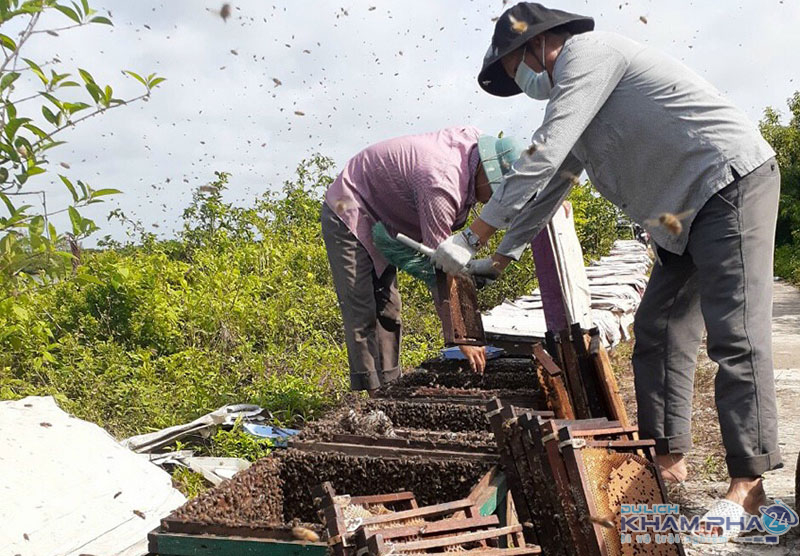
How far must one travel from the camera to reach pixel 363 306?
3990 mm

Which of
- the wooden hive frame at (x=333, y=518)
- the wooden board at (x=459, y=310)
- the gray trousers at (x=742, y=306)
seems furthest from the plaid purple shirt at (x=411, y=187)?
the wooden hive frame at (x=333, y=518)

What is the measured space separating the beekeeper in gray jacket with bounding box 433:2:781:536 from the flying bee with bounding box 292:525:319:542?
1.48 meters

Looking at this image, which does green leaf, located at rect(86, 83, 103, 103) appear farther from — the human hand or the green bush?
the human hand

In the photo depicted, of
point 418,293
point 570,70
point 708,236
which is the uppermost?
point 570,70

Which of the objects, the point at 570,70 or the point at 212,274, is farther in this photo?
the point at 212,274

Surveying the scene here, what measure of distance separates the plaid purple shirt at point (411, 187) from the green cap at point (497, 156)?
93 millimetres

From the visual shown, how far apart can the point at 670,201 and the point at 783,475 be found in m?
1.40

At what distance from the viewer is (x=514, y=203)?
2.65m

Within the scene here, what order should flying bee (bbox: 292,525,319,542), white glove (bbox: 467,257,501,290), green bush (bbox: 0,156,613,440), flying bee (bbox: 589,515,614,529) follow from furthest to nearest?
green bush (bbox: 0,156,613,440)
white glove (bbox: 467,257,501,290)
flying bee (bbox: 589,515,614,529)
flying bee (bbox: 292,525,319,542)

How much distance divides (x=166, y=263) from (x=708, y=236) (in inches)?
241

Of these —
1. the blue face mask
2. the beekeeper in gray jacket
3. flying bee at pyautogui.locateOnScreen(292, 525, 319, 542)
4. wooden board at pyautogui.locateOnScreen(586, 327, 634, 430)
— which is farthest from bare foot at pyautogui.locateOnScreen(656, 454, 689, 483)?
flying bee at pyautogui.locateOnScreen(292, 525, 319, 542)

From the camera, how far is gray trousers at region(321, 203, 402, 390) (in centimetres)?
390

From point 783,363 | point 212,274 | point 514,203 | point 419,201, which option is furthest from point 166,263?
point 783,363

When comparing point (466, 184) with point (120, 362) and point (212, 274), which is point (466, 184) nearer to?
point (120, 362)
